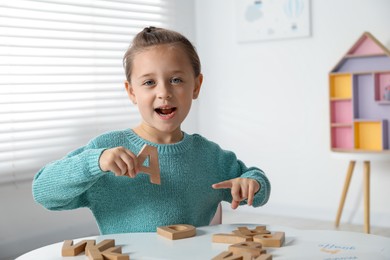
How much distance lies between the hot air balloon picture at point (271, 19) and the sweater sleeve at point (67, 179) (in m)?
3.00

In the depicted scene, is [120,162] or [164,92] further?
[164,92]

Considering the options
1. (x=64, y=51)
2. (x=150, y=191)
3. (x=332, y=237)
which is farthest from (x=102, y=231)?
(x=64, y=51)

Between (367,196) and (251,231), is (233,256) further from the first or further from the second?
(367,196)

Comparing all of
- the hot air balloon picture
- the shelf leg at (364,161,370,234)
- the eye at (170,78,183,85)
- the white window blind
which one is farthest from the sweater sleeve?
the hot air balloon picture

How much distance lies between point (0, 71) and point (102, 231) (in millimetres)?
2059

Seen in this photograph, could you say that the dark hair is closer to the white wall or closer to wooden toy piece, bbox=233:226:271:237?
wooden toy piece, bbox=233:226:271:237

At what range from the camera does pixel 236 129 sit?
4652 mm

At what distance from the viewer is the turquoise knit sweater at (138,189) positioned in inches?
55.6

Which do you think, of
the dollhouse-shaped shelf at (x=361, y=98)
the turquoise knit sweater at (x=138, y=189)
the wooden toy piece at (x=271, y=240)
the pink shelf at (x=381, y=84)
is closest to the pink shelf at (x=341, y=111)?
the dollhouse-shaped shelf at (x=361, y=98)

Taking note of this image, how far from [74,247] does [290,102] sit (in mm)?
3276

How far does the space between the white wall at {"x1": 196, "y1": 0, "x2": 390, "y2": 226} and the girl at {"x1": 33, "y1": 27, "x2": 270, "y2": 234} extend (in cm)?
236

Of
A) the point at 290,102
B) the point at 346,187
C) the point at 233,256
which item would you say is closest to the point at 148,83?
the point at 233,256

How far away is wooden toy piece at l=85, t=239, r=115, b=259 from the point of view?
116 cm

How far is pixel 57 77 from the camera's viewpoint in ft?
12.0
